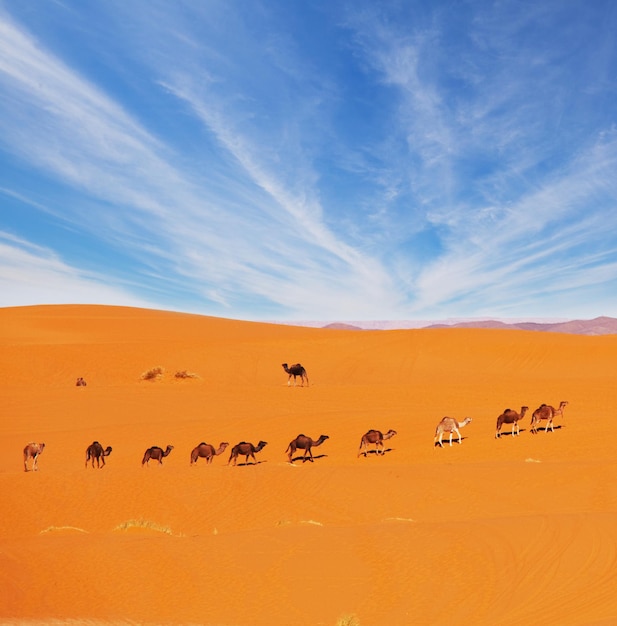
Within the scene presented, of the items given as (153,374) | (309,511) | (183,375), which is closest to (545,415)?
(309,511)

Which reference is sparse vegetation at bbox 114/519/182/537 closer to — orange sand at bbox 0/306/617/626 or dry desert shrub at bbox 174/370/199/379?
orange sand at bbox 0/306/617/626

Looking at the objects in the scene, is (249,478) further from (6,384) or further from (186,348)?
(186,348)

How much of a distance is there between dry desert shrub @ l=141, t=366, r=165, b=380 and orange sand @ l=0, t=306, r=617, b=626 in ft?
3.48

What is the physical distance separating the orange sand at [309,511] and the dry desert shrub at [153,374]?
3.48ft

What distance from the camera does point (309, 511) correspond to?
13359 mm

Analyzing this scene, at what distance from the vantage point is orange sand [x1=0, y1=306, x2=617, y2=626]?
7453 millimetres

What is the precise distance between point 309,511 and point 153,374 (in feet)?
79.0

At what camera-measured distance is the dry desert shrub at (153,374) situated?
116ft

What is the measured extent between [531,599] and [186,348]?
39859 millimetres

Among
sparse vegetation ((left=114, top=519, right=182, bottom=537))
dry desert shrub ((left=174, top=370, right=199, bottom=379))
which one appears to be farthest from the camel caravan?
dry desert shrub ((left=174, top=370, right=199, bottom=379))

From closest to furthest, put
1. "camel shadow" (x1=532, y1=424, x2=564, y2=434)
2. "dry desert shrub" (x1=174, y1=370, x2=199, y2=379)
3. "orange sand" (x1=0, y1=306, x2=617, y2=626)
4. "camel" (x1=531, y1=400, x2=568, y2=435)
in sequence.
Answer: "orange sand" (x1=0, y1=306, x2=617, y2=626), "camel" (x1=531, y1=400, x2=568, y2=435), "camel shadow" (x1=532, y1=424, x2=564, y2=434), "dry desert shrub" (x1=174, y1=370, x2=199, y2=379)

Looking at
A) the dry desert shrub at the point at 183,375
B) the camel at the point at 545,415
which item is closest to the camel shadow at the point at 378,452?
the camel at the point at 545,415

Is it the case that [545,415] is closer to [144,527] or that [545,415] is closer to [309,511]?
[309,511]

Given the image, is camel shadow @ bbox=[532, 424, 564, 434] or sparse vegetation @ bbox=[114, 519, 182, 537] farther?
camel shadow @ bbox=[532, 424, 564, 434]
